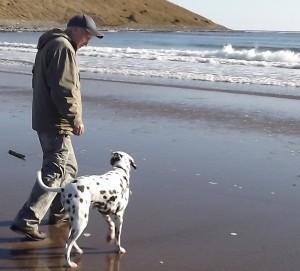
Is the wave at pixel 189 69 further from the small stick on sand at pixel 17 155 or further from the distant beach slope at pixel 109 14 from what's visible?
the distant beach slope at pixel 109 14

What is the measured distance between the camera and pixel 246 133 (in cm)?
1032

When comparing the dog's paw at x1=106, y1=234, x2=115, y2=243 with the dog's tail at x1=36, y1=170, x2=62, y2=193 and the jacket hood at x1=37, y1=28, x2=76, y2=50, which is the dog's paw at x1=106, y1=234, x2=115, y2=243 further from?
the jacket hood at x1=37, y1=28, x2=76, y2=50

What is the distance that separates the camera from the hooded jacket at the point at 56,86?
16.2ft

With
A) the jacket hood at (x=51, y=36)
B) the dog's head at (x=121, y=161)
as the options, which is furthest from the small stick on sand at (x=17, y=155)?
the jacket hood at (x=51, y=36)

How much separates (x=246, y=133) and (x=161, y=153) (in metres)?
2.34

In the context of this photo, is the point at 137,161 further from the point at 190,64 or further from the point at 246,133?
the point at 190,64

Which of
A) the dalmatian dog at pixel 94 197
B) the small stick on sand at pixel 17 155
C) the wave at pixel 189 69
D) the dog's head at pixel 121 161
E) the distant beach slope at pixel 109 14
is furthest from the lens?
the distant beach slope at pixel 109 14

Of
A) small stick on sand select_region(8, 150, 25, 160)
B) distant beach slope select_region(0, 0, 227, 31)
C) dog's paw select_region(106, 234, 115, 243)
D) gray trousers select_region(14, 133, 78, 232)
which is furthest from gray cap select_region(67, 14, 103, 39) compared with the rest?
distant beach slope select_region(0, 0, 227, 31)

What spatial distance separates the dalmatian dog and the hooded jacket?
463 mm

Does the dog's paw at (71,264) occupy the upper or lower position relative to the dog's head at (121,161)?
lower

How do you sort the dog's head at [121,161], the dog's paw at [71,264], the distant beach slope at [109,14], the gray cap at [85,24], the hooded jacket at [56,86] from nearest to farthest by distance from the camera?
the dog's paw at [71,264] < the hooded jacket at [56,86] < the gray cap at [85,24] < the dog's head at [121,161] < the distant beach slope at [109,14]

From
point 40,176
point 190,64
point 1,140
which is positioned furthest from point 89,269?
point 190,64

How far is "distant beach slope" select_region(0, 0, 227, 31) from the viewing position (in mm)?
104688

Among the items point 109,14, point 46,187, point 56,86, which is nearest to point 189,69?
point 56,86
